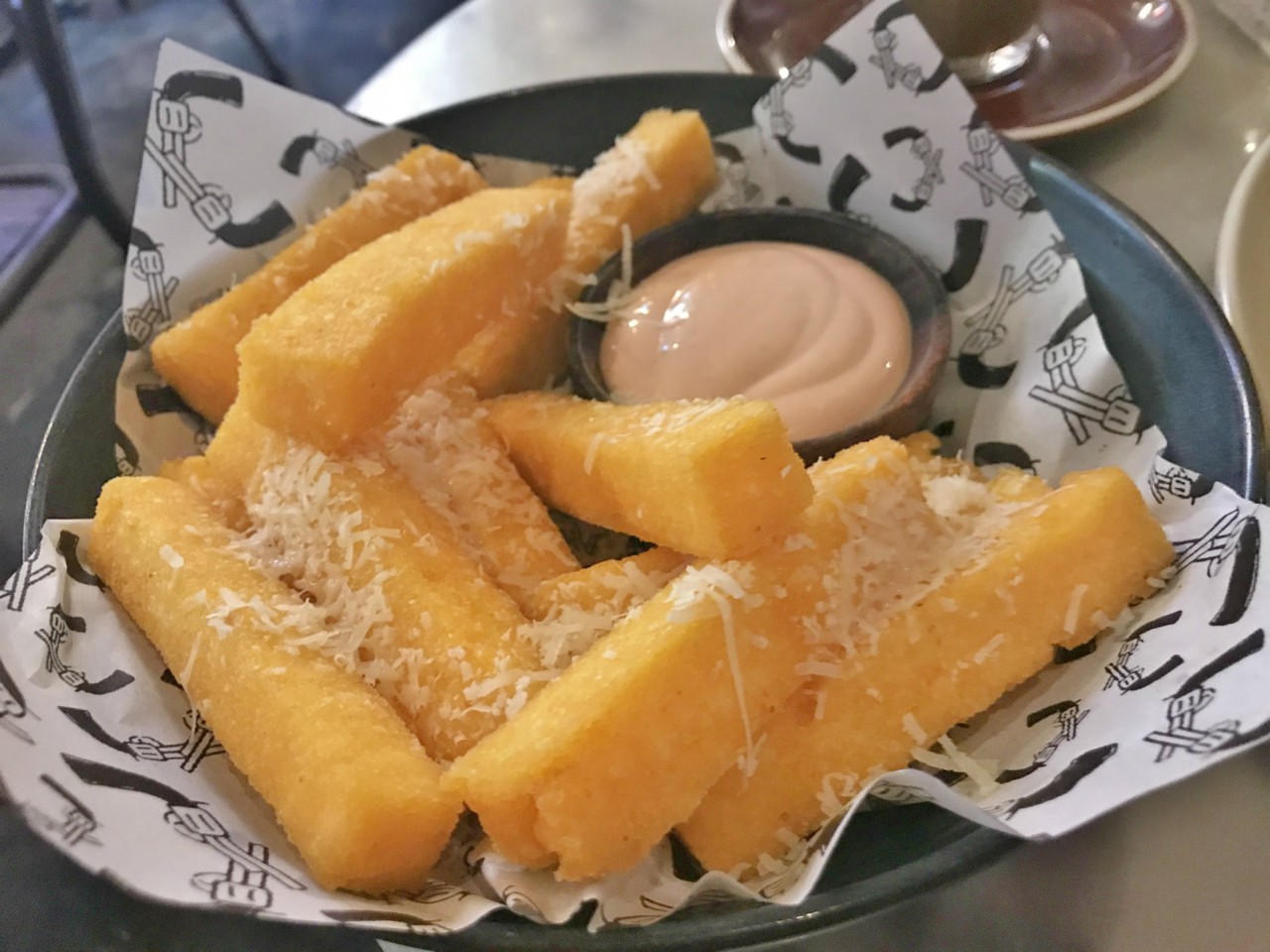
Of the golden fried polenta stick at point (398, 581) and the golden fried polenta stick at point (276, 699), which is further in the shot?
the golden fried polenta stick at point (398, 581)

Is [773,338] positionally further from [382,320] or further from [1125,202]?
[1125,202]

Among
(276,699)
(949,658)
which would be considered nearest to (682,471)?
(949,658)

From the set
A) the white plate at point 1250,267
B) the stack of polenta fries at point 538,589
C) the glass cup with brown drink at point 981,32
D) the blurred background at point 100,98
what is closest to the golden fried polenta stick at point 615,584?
the stack of polenta fries at point 538,589

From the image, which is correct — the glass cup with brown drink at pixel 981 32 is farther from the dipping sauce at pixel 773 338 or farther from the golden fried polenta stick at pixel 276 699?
the golden fried polenta stick at pixel 276 699

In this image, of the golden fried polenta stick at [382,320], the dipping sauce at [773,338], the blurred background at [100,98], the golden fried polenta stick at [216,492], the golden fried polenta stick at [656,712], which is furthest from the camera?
the blurred background at [100,98]

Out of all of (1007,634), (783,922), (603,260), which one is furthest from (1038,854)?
(603,260)

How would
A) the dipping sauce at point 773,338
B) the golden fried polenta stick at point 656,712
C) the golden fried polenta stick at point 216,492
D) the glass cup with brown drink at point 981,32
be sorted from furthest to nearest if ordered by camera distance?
the glass cup with brown drink at point 981,32
the dipping sauce at point 773,338
the golden fried polenta stick at point 216,492
the golden fried polenta stick at point 656,712
